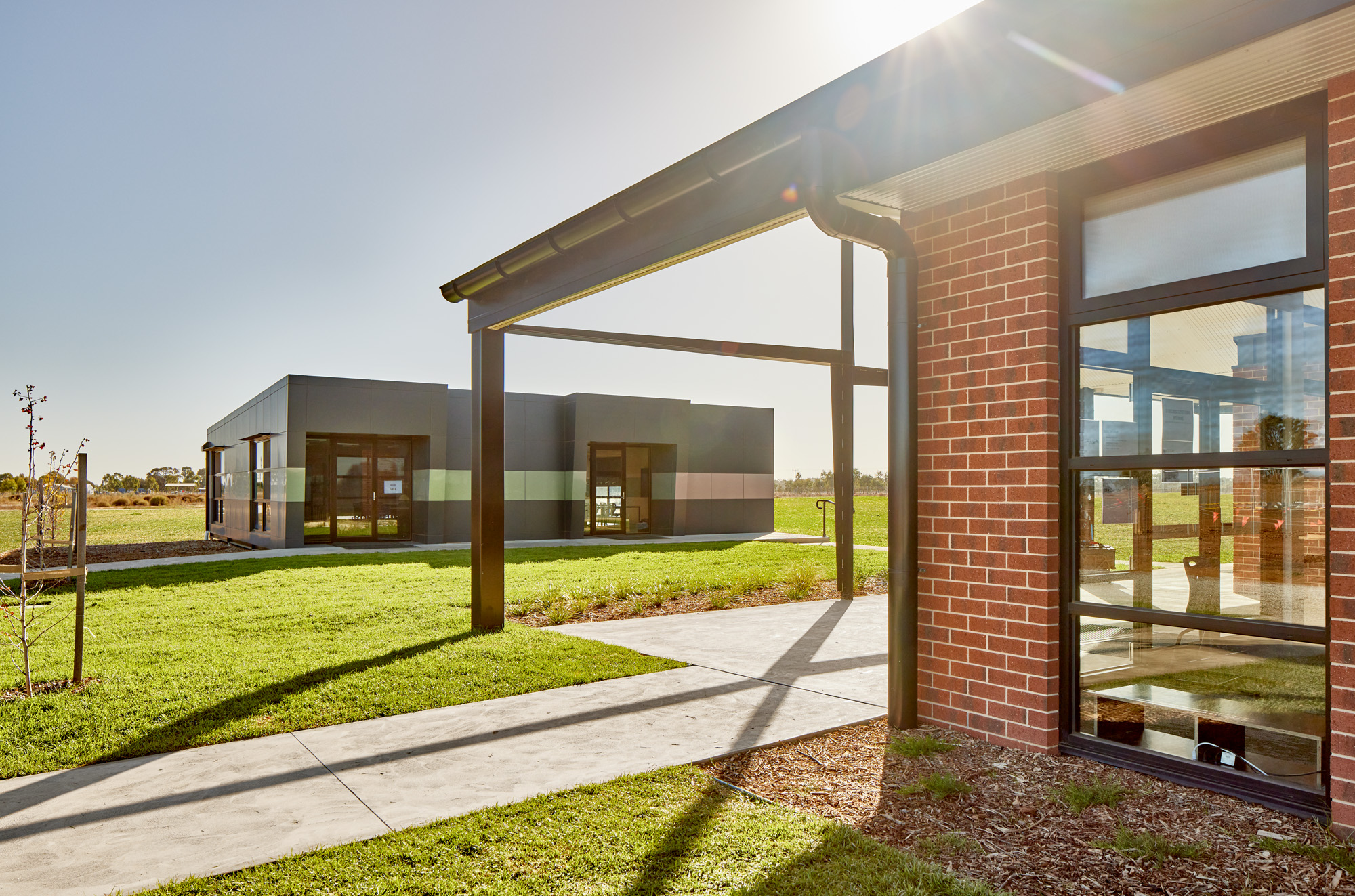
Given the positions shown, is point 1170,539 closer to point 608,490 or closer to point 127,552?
point 608,490

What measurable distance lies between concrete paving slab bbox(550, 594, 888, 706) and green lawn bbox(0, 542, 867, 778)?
64 cm

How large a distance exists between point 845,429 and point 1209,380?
7337 mm

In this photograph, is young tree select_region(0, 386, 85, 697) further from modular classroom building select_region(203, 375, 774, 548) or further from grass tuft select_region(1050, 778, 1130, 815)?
modular classroom building select_region(203, 375, 774, 548)

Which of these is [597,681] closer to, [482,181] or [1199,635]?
[1199,635]

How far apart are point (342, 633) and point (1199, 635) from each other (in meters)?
7.60

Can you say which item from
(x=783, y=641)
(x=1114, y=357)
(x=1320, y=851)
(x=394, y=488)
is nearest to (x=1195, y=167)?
(x=1114, y=357)

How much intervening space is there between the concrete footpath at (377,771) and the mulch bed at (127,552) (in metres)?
14.7

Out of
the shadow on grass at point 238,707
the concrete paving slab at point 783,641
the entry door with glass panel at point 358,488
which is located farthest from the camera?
the entry door with glass panel at point 358,488

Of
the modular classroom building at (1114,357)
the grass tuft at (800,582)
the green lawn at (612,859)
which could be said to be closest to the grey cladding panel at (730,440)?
the grass tuft at (800,582)

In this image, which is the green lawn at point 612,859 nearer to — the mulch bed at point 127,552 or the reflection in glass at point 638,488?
the mulch bed at point 127,552

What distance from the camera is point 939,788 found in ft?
12.5

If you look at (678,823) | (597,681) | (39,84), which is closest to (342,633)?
(597,681)

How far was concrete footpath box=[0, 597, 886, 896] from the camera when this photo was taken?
320 centimetres

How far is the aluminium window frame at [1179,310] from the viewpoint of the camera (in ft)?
11.0
